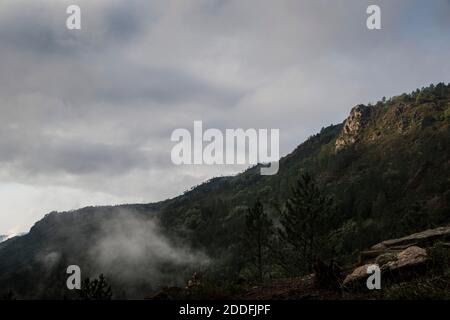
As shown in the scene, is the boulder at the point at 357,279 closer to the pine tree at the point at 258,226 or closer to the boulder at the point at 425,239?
the boulder at the point at 425,239

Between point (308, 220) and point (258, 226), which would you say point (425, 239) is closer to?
point (308, 220)

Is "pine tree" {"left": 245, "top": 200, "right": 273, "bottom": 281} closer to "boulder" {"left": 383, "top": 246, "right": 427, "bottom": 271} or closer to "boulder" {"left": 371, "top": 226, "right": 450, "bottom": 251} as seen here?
"boulder" {"left": 371, "top": 226, "right": 450, "bottom": 251}

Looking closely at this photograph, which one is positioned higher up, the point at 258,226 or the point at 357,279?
the point at 258,226

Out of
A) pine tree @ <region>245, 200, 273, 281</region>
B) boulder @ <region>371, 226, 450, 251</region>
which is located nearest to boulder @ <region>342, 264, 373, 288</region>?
boulder @ <region>371, 226, 450, 251</region>

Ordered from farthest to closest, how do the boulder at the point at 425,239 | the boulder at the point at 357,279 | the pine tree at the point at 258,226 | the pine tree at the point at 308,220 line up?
the pine tree at the point at 258,226, the pine tree at the point at 308,220, the boulder at the point at 425,239, the boulder at the point at 357,279

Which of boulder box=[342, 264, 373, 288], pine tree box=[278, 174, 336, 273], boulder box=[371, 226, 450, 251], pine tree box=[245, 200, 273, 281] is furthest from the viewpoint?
pine tree box=[245, 200, 273, 281]

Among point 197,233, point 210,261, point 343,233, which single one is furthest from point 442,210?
point 197,233

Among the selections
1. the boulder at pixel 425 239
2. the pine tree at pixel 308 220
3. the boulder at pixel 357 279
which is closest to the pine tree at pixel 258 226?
the pine tree at pixel 308 220

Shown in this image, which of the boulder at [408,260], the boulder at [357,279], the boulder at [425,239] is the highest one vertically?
the boulder at [425,239]

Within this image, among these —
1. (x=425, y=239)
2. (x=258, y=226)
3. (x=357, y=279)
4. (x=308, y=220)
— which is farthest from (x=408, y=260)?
(x=258, y=226)

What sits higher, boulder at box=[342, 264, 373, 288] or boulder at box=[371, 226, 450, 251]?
boulder at box=[371, 226, 450, 251]
